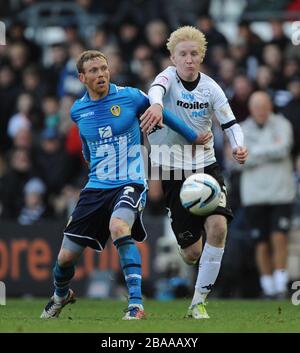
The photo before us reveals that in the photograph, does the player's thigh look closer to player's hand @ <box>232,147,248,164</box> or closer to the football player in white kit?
the football player in white kit

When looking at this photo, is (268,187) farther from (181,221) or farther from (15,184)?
(181,221)

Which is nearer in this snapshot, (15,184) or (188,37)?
(188,37)

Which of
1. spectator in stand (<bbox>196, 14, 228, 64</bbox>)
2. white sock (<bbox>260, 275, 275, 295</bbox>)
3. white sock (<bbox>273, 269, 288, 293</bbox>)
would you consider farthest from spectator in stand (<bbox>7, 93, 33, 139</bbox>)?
white sock (<bbox>273, 269, 288, 293</bbox>)

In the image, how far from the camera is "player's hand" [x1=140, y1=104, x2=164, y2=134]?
9.80 metres

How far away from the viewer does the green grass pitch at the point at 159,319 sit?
8898 millimetres

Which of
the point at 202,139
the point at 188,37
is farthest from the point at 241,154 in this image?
the point at 188,37

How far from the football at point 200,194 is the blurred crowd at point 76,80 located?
5764 millimetres

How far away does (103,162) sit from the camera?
10227 millimetres

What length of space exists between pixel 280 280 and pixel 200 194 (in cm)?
515

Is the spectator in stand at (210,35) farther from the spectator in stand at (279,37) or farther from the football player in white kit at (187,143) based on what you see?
the football player in white kit at (187,143)

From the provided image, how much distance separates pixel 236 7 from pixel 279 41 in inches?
111

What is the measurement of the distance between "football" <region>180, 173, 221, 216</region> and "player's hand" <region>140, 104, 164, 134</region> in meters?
0.58

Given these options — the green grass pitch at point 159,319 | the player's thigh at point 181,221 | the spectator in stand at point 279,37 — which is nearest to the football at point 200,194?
the player's thigh at point 181,221
